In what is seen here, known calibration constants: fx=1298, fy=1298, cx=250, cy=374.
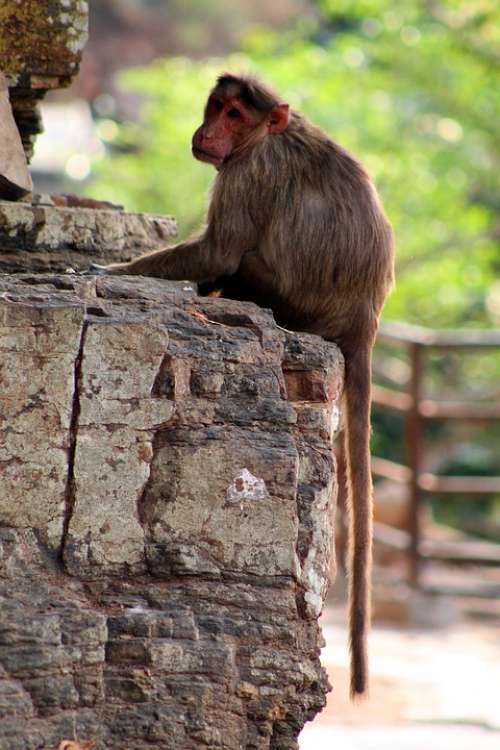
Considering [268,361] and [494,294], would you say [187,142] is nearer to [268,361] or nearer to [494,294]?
[494,294]

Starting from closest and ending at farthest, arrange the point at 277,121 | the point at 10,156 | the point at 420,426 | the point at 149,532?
the point at 149,532
the point at 10,156
the point at 277,121
the point at 420,426

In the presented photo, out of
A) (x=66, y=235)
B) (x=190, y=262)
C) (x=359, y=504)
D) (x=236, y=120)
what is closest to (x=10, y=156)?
(x=66, y=235)

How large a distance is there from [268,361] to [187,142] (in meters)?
8.60

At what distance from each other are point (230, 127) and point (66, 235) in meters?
0.58

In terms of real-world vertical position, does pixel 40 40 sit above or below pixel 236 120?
above

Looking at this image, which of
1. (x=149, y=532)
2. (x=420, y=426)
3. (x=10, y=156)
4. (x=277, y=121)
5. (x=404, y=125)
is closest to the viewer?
(x=149, y=532)

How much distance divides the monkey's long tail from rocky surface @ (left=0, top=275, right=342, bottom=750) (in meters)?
0.42

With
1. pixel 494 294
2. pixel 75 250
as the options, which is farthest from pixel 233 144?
pixel 494 294

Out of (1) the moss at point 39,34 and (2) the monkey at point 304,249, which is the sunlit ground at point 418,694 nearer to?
(2) the monkey at point 304,249

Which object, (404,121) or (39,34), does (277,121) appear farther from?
(404,121)

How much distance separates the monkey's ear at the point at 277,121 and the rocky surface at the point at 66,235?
0.46 meters

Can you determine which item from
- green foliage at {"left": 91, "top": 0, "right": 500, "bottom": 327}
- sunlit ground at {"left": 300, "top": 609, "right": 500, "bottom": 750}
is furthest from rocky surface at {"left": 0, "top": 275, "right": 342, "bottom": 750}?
green foliage at {"left": 91, "top": 0, "right": 500, "bottom": 327}

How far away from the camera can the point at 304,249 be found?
12.0ft

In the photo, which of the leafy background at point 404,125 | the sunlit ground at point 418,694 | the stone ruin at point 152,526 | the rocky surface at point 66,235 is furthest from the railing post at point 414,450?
the stone ruin at point 152,526
